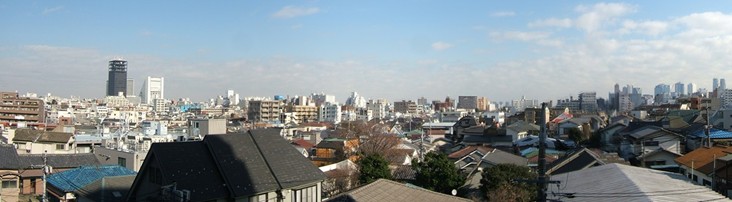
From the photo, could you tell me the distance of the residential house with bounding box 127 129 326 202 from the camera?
37.3 feet

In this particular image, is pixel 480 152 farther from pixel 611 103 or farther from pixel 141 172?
pixel 611 103

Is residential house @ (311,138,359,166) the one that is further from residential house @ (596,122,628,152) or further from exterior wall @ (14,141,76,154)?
residential house @ (596,122,628,152)

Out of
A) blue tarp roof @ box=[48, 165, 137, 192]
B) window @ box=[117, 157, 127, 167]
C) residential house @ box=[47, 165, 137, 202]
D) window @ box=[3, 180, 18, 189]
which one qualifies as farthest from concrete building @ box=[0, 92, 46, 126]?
residential house @ box=[47, 165, 137, 202]

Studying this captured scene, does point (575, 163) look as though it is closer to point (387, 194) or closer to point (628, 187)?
point (628, 187)

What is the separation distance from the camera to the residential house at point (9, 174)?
17.2 meters

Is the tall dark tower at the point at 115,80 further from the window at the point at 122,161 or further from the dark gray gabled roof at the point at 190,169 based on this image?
the dark gray gabled roof at the point at 190,169

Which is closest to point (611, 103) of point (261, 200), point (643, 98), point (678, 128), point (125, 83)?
point (643, 98)

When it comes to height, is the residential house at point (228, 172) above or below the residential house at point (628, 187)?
above

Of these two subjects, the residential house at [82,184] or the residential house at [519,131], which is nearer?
the residential house at [82,184]

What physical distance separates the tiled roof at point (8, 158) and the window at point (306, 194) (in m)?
11.3

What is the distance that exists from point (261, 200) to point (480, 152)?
16208mm

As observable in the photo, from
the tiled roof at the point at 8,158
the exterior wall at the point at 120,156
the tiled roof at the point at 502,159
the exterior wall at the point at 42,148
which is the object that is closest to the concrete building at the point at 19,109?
the exterior wall at the point at 42,148

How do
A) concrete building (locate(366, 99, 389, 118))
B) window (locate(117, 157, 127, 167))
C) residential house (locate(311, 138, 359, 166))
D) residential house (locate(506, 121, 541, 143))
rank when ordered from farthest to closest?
concrete building (locate(366, 99, 389, 118)), residential house (locate(506, 121, 541, 143)), residential house (locate(311, 138, 359, 166)), window (locate(117, 157, 127, 167))

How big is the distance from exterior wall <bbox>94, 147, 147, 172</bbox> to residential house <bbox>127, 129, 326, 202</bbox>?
9.55m
